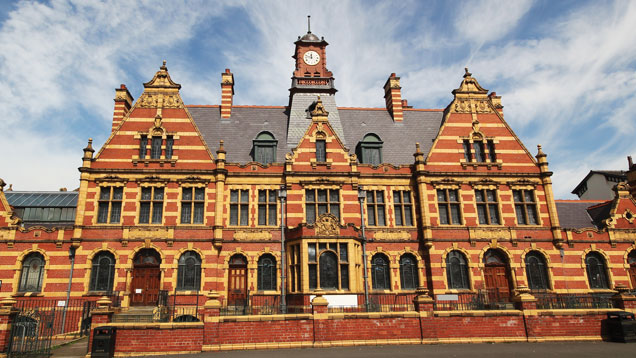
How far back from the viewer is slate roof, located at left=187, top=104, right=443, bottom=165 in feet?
94.8

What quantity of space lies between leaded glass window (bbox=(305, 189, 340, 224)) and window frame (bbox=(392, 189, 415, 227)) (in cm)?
390

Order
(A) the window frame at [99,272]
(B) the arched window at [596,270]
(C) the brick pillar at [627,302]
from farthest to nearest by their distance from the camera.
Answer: (B) the arched window at [596,270], (A) the window frame at [99,272], (C) the brick pillar at [627,302]

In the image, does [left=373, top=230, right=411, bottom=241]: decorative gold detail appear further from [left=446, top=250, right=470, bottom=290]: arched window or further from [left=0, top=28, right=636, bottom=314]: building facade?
[left=446, top=250, right=470, bottom=290]: arched window

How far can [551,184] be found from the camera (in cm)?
2767

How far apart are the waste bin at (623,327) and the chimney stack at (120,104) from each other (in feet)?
102

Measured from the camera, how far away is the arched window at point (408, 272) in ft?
83.5

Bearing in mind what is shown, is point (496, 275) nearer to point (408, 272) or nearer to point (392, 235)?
point (408, 272)

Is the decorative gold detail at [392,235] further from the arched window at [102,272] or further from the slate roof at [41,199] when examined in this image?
the slate roof at [41,199]

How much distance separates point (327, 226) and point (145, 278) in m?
11.2

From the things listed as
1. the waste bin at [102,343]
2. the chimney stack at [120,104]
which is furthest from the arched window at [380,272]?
the chimney stack at [120,104]

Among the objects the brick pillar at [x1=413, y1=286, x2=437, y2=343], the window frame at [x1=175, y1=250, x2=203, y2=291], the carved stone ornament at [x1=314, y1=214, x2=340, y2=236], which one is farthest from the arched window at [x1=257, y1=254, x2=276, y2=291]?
the brick pillar at [x1=413, y1=286, x2=437, y2=343]

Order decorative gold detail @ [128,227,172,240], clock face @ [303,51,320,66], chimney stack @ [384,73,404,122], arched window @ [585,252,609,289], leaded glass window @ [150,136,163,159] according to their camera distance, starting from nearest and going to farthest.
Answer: decorative gold detail @ [128,227,172,240] → arched window @ [585,252,609,289] → leaded glass window @ [150,136,163,159] → chimney stack @ [384,73,404,122] → clock face @ [303,51,320,66]

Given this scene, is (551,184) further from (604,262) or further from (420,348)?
(420,348)

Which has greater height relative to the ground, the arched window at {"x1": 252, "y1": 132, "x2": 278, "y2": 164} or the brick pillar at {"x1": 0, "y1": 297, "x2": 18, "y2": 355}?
the arched window at {"x1": 252, "y1": 132, "x2": 278, "y2": 164}
